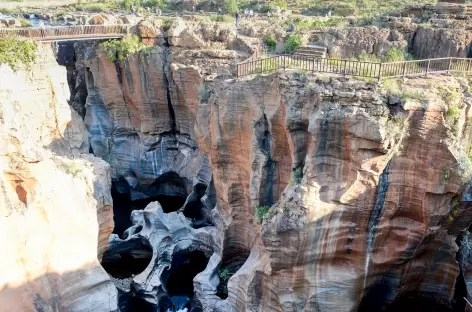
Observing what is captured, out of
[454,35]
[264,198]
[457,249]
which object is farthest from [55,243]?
[454,35]

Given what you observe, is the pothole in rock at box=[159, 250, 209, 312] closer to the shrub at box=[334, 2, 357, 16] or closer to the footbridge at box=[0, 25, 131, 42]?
the footbridge at box=[0, 25, 131, 42]

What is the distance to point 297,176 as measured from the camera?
13.4m

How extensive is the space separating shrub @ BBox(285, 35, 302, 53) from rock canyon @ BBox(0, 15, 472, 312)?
4599mm

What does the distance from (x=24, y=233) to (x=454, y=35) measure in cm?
1875

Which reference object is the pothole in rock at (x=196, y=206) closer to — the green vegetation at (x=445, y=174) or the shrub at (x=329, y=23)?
the shrub at (x=329, y=23)

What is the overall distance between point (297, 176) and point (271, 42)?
35.8ft

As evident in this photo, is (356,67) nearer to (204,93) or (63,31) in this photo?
(204,93)

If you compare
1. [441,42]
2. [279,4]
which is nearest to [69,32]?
[441,42]

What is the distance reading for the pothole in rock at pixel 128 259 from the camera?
65.1 feet

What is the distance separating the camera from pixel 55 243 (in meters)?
13.2

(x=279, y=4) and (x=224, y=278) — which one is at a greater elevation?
(x=279, y=4)

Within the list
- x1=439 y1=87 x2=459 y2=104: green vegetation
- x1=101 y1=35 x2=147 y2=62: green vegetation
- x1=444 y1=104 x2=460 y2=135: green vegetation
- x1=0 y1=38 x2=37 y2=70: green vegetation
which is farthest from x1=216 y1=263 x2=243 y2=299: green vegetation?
x1=101 y1=35 x2=147 y2=62: green vegetation

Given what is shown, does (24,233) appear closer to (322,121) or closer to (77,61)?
(322,121)

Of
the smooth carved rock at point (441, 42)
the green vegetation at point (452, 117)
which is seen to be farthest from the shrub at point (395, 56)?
the green vegetation at point (452, 117)
